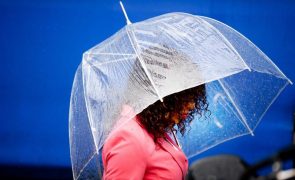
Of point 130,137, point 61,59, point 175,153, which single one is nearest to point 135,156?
point 130,137

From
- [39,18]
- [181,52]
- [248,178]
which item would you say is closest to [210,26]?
[181,52]

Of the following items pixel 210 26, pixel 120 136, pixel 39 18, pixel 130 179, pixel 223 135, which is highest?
pixel 39 18

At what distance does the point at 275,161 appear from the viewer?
2.39ft

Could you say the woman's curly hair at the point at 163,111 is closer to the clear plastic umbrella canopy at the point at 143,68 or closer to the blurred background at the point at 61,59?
the clear plastic umbrella canopy at the point at 143,68

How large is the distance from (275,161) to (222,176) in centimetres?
61

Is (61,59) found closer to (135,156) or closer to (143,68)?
(143,68)

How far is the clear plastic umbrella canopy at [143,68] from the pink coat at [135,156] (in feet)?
0.19

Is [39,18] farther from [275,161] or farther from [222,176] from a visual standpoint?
[275,161]

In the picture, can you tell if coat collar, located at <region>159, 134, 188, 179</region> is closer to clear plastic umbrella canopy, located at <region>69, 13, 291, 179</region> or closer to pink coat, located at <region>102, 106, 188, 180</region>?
pink coat, located at <region>102, 106, 188, 180</region>

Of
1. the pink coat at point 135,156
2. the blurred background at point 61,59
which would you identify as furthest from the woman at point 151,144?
the blurred background at point 61,59

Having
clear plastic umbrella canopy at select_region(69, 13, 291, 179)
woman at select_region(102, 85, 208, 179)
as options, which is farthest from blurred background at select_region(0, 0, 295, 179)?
woman at select_region(102, 85, 208, 179)

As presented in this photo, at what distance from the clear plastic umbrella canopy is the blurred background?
158cm

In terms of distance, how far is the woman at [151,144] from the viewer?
1.76m

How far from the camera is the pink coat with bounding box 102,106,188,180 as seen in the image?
1.76 m
